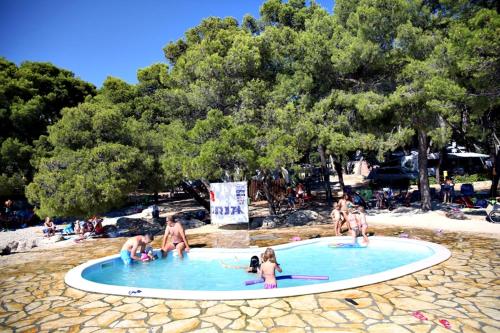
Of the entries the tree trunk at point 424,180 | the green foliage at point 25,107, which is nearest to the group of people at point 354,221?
the tree trunk at point 424,180

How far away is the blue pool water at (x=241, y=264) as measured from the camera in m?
9.66

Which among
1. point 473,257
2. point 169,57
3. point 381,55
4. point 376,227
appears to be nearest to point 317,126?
point 381,55

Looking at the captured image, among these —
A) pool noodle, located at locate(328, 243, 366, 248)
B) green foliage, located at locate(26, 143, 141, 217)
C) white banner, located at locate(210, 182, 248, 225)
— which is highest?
green foliage, located at locate(26, 143, 141, 217)

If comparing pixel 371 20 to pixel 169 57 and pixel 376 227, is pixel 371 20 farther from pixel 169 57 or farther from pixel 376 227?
pixel 169 57

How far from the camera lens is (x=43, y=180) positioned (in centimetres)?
1428

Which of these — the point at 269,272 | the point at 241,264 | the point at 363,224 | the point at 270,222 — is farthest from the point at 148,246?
the point at 363,224

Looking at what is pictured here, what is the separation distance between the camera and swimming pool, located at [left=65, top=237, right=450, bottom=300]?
30.3 feet

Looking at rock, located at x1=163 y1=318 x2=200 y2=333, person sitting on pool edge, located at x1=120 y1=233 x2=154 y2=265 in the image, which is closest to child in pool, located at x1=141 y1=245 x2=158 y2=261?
person sitting on pool edge, located at x1=120 y1=233 x2=154 y2=265

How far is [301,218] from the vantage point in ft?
55.4

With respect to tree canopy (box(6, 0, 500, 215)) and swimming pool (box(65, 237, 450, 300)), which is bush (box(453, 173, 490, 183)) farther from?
swimming pool (box(65, 237, 450, 300))

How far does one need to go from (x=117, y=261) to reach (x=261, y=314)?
6.71m

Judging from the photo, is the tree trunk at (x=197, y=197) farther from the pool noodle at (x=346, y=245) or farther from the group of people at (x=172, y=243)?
the pool noodle at (x=346, y=245)

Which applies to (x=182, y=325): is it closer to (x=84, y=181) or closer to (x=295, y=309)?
(x=295, y=309)

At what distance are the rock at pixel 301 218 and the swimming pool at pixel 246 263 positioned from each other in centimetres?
435
